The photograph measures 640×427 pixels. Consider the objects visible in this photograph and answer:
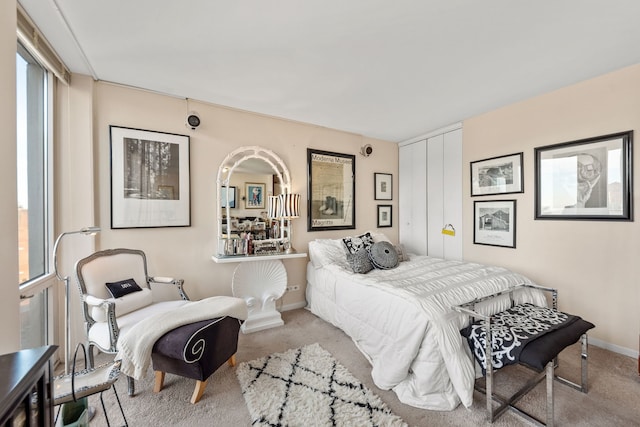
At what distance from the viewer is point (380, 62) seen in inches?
82.5

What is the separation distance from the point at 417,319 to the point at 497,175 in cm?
226

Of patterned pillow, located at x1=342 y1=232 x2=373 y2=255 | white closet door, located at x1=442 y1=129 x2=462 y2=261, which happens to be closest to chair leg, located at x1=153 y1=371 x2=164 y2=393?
patterned pillow, located at x1=342 y1=232 x2=373 y2=255

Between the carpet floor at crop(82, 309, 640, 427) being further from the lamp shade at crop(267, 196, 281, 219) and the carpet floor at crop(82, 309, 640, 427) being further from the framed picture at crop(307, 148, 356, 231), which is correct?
the framed picture at crop(307, 148, 356, 231)

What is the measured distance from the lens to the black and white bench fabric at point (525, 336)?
148 centimetres

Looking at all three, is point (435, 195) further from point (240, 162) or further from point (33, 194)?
point (33, 194)

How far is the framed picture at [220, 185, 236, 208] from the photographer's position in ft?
9.69

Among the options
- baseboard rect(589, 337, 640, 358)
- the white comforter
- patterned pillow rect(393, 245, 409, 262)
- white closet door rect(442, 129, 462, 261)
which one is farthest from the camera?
white closet door rect(442, 129, 462, 261)

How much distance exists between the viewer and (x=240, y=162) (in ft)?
9.89

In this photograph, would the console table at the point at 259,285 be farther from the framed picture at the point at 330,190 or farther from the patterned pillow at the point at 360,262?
the framed picture at the point at 330,190

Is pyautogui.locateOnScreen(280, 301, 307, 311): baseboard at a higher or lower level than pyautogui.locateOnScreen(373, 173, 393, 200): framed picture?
lower

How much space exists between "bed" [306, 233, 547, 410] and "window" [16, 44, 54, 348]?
2.39 metres

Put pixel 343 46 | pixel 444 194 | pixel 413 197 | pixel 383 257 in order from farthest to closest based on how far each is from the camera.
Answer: pixel 413 197 → pixel 444 194 → pixel 383 257 → pixel 343 46

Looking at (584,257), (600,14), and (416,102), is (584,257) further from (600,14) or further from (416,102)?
(416,102)

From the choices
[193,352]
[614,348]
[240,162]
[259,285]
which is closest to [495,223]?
[614,348]
